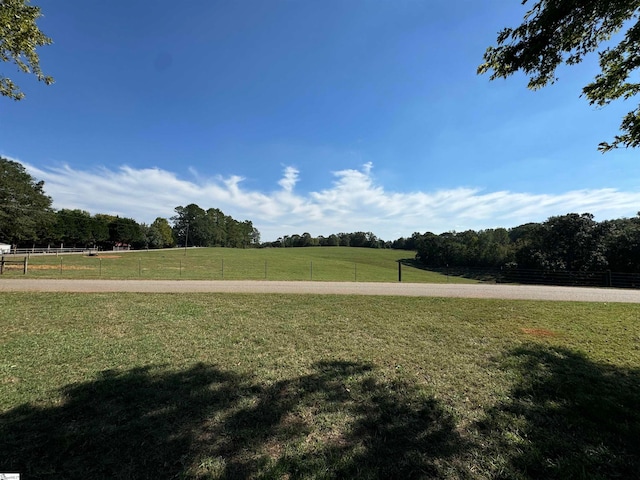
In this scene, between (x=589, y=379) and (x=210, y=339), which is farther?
(x=210, y=339)

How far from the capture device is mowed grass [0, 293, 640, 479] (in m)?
2.65

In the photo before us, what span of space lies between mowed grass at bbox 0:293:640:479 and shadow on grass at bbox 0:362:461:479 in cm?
2

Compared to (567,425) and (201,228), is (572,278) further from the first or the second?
(201,228)

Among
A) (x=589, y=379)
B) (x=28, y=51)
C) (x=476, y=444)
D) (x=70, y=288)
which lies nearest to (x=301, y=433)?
(x=476, y=444)

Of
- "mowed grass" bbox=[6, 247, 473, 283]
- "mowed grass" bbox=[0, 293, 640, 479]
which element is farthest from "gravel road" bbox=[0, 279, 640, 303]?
"mowed grass" bbox=[0, 293, 640, 479]

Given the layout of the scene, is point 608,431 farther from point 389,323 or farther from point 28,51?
point 28,51

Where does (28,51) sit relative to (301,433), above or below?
above

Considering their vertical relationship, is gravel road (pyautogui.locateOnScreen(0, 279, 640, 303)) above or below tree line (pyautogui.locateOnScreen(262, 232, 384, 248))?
below

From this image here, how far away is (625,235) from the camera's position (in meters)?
34.2

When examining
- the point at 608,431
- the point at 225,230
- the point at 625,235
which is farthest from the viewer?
the point at 225,230

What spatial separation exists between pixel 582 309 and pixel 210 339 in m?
12.3

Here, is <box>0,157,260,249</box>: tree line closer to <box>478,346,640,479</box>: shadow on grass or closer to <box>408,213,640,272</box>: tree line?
<box>478,346,640,479</box>: shadow on grass

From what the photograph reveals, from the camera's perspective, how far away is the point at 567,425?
3271 mm

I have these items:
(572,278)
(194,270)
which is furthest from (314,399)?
(194,270)
